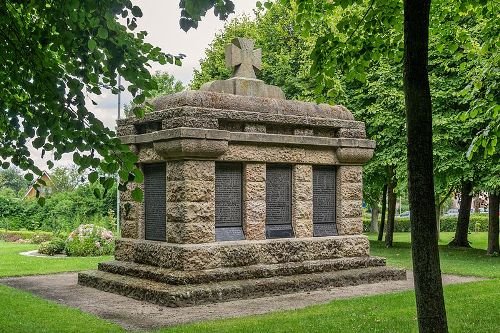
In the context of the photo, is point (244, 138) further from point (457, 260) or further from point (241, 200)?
point (457, 260)

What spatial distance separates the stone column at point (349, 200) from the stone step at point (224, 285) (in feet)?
3.32

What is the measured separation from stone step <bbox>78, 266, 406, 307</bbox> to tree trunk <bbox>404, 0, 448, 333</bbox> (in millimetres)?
5516

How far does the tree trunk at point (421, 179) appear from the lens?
5457mm

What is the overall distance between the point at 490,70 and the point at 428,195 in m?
4.72

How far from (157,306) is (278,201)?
375 cm

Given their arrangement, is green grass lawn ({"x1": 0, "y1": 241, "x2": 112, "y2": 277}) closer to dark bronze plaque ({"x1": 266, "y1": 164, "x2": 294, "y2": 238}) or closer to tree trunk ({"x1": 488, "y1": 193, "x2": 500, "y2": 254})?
dark bronze plaque ({"x1": 266, "y1": 164, "x2": 294, "y2": 238})

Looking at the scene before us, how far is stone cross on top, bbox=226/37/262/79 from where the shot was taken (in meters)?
13.3

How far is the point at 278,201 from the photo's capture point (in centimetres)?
1286

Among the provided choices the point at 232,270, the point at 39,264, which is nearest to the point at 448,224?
the point at 39,264

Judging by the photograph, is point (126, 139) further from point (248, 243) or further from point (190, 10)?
point (190, 10)

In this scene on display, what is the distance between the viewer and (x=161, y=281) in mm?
11047

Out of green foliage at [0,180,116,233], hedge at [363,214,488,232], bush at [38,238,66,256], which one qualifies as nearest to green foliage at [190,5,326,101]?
green foliage at [0,180,116,233]

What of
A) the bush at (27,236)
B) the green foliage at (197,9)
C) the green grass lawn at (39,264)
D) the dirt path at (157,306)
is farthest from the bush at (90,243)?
the green foliage at (197,9)

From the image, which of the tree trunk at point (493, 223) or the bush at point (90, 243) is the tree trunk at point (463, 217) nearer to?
the tree trunk at point (493, 223)
